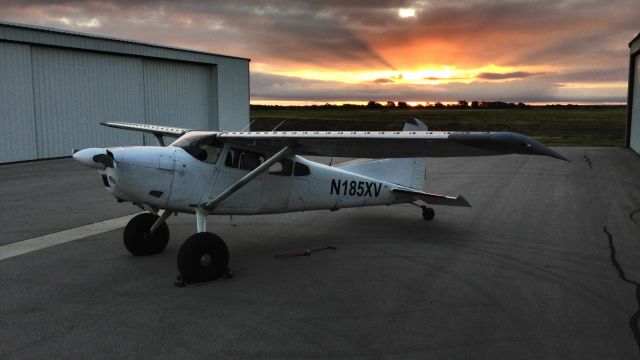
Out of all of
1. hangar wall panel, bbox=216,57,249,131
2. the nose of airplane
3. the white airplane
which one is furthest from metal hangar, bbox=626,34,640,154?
the nose of airplane

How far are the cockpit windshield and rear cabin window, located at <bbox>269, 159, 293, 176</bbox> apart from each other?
1042 millimetres

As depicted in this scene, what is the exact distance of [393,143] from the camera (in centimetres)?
687

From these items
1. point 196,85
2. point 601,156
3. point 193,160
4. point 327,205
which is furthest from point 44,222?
point 601,156

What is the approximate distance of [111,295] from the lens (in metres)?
6.57

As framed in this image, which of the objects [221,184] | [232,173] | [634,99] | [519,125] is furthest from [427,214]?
[519,125]

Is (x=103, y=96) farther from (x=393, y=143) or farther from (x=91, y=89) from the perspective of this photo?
(x=393, y=143)

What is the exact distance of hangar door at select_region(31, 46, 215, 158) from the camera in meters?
24.2

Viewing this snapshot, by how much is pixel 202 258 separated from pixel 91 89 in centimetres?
2254

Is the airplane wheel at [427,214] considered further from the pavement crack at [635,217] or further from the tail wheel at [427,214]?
the pavement crack at [635,217]

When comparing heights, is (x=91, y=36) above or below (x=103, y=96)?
above

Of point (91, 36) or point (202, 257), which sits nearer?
point (202, 257)

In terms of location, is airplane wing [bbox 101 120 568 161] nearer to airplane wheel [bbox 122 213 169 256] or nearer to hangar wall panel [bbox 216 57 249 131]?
airplane wheel [bbox 122 213 169 256]

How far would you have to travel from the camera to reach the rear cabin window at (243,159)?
25.9 ft

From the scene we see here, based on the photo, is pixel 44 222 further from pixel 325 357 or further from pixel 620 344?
pixel 620 344
